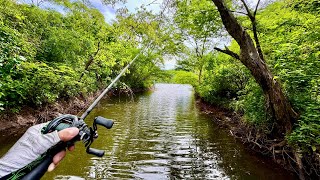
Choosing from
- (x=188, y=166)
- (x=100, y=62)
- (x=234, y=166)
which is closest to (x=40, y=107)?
(x=100, y=62)

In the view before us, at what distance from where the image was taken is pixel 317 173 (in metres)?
4.93

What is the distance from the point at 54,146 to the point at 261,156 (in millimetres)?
6278

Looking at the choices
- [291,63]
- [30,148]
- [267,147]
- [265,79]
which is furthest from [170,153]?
[30,148]

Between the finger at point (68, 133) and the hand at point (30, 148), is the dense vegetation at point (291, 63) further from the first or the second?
the hand at point (30, 148)

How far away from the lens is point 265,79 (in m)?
5.63

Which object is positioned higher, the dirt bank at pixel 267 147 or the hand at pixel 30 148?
the hand at pixel 30 148

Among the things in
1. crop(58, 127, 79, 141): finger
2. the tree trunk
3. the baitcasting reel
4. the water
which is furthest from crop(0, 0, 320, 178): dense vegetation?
crop(58, 127, 79, 141): finger

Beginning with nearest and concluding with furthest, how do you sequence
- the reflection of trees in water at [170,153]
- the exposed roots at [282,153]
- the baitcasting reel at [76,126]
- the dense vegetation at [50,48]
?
the baitcasting reel at [76,126] → the exposed roots at [282,153] → the reflection of trees in water at [170,153] → the dense vegetation at [50,48]

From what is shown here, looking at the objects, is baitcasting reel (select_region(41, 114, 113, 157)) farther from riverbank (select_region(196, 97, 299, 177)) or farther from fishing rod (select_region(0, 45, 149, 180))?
riverbank (select_region(196, 97, 299, 177))

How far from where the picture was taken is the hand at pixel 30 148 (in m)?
1.99

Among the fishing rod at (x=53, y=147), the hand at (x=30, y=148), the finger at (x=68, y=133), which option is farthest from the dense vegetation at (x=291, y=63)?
the hand at (x=30, y=148)

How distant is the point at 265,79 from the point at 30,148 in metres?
Answer: 5.09

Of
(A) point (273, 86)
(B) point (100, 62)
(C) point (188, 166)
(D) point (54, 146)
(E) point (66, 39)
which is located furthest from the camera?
(B) point (100, 62)

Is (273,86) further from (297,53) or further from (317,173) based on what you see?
(317,173)
